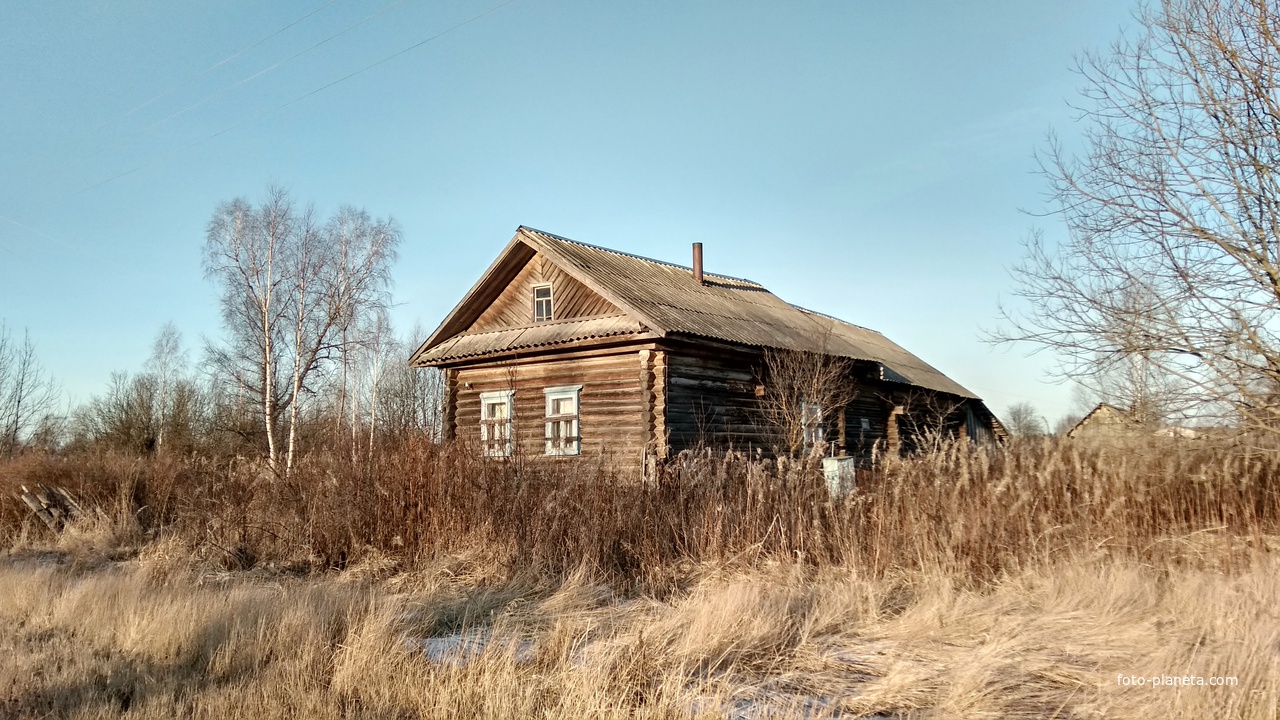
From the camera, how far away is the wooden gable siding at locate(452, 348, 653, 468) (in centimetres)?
1455

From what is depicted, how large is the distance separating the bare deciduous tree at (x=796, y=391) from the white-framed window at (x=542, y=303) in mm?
4542

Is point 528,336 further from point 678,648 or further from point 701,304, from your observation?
point 678,648

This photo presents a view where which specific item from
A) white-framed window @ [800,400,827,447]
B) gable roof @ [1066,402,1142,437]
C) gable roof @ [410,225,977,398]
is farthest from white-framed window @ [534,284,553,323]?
gable roof @ [1066,402,1142,437]

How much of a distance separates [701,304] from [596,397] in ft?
11.0

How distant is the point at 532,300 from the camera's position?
16.9m

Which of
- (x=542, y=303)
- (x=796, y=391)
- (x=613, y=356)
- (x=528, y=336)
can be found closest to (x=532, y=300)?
(x=542, y=303)

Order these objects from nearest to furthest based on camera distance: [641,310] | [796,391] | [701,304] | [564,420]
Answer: [641,310] → [796,391] → [564,420] → [701,304]

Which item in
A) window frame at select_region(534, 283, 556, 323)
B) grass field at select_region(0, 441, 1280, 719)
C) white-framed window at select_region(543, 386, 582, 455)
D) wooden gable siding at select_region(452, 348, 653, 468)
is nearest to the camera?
grass field at select_region(0, 441, 1280, 719)

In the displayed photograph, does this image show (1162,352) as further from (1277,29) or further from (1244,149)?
(1277,29)

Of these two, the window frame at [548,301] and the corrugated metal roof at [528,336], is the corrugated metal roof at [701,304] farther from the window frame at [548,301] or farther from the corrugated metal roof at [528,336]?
the window frame at [548,301]

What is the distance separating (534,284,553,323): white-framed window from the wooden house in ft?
0.08

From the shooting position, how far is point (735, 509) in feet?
25.4

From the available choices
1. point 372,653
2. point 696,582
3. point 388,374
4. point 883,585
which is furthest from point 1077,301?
point 388,374

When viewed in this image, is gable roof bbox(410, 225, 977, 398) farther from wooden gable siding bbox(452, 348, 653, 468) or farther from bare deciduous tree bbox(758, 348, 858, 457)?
wooden gable siding bbox(452, 348, 653, 468)
